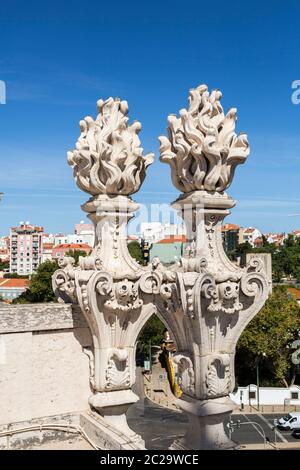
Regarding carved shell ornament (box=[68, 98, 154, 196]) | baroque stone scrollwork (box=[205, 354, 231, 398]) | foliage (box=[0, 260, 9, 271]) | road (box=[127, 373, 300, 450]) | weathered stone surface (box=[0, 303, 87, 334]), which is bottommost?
road (box=[127, 373, 300, 450])

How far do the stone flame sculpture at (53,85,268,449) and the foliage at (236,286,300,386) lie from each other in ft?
75.1

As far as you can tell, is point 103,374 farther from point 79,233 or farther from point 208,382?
point 79,233

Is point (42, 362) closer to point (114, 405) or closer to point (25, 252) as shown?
point (114, 405)

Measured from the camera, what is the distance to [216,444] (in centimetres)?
1005

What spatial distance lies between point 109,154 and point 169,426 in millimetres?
21951

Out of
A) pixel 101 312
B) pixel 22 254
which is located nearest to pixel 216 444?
pixel 101 312

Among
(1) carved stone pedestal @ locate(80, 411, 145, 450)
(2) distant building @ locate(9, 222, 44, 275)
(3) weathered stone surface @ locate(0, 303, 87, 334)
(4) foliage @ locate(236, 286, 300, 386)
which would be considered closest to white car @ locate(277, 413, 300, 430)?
(4) foliage @ locate(236, 286, 300, 386)

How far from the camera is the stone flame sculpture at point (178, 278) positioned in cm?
984

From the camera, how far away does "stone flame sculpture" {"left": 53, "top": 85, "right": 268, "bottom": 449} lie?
32.3 feet

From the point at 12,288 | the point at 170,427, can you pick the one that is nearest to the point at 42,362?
the point at 170,427

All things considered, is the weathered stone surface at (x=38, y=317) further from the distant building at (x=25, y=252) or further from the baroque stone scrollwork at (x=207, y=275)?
the distant building at (x=25, y=252)

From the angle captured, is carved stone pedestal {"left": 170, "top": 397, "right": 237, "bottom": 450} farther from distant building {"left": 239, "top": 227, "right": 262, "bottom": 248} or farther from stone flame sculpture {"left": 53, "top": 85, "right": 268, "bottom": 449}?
distant building {"left": 239, "top": 227, "right": 262, "bottom": 248}

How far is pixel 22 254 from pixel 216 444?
375ft

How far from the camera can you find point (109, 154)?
10.5 m
